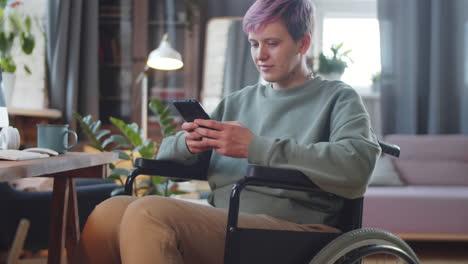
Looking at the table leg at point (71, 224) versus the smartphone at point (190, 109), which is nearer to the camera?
the smartphone at point (190, 109)

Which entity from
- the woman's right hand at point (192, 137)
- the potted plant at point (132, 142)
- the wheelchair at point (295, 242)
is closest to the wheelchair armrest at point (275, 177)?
the wheelchair at point (295, 242)

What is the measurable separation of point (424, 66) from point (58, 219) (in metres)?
3.02

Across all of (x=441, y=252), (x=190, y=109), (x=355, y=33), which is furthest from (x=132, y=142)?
(x=355, y=33)

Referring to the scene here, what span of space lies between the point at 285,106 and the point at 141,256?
21.3 inches

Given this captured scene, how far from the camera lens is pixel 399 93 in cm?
340

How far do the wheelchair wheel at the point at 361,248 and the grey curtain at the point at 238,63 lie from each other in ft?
9.08

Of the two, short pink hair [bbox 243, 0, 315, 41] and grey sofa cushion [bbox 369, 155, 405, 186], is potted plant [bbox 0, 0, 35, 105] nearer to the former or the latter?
short pink hair [bbox 243, 0, 315, 41]

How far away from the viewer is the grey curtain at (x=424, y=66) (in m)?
3.31

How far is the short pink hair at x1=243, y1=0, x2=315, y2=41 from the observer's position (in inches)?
41.1

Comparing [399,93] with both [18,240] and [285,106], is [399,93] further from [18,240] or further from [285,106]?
[18,240]

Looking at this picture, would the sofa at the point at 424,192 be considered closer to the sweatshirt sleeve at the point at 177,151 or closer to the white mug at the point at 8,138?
the sweatshirt sleeve at the point at 177,151

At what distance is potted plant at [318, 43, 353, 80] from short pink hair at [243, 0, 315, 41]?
2225 millimetres

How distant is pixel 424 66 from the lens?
11.2ft

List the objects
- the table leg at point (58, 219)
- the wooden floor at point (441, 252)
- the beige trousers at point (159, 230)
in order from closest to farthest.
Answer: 1. the beige trousers at point (159, 230)
2. the table leg at point (58, 219)
3. the wooden floor at point (441, 252)
